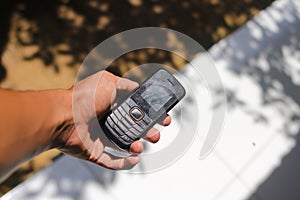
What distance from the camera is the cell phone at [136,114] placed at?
232 cm

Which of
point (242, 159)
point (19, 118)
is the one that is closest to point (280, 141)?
point (242, 159)

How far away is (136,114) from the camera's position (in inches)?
91.5

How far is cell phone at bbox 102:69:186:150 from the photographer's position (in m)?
2.32

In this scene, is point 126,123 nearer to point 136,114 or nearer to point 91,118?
point 136,114

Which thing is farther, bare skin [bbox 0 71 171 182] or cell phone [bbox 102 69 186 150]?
cell phone [bbox 102 69 186 150]

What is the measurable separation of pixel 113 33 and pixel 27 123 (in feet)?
6.17

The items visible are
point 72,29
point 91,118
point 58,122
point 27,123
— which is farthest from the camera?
point 72,29

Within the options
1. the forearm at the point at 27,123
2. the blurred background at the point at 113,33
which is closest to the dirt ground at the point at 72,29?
the blurred background at the point at 113,33

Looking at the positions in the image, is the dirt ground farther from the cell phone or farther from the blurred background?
the cell phone

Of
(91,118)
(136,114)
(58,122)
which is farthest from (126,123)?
(58,122)

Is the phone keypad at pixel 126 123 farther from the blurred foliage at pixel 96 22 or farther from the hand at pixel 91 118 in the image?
the blurred foliage at pixel 96 22

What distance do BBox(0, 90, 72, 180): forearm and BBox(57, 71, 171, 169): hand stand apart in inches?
4.2

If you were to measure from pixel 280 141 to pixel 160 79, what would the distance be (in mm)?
1560

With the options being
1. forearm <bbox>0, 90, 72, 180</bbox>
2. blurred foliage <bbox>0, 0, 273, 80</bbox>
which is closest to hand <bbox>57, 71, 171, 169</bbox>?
forearm <bbox>0, 90, 72, 180</bbox>
